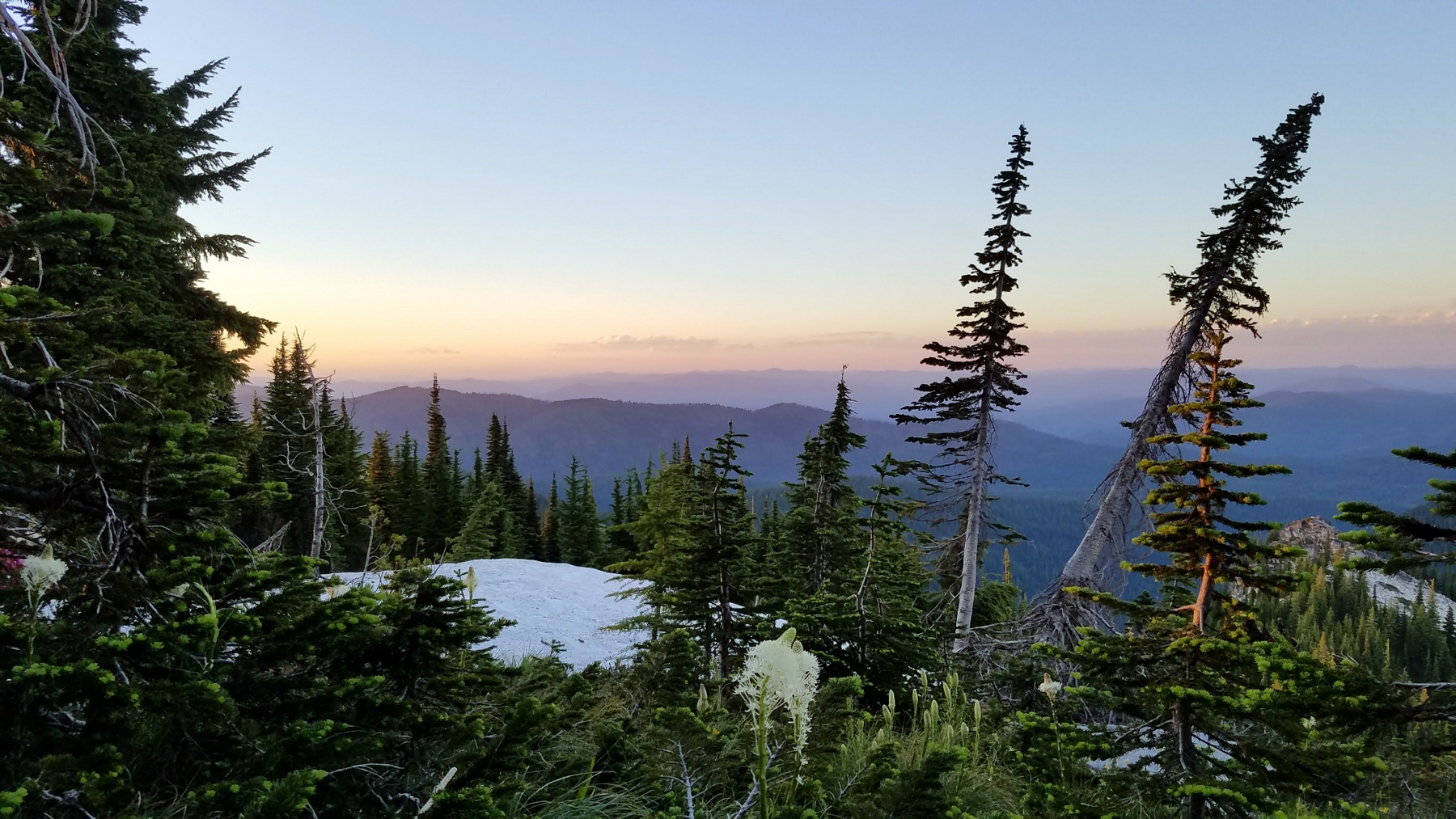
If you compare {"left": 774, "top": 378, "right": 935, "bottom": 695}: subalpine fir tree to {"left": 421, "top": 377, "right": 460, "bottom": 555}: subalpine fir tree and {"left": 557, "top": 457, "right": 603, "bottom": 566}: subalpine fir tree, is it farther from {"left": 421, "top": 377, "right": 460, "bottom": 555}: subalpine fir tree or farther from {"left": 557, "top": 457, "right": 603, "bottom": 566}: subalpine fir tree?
{"left": 421, "top": 377, "right": 460, "bottom": 555}: subalpine fir tree

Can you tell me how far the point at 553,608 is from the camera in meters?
19.8

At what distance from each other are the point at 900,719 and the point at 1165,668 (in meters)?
5.22

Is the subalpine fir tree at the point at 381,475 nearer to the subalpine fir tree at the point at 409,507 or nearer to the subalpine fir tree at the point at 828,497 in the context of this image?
the subalpine fir tree at the point at 409,507

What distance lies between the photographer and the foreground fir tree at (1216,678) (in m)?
3.52

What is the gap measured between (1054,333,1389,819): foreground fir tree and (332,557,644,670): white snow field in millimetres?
10396

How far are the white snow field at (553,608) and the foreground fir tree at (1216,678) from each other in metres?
10.4

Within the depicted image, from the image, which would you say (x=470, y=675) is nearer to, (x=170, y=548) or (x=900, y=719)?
(x=170, y=548)

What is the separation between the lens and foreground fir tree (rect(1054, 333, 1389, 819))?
3523 mm

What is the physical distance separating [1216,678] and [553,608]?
18199 mm

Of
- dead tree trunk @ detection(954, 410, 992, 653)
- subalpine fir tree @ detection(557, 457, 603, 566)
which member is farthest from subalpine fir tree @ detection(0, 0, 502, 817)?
subalpine fir tree @ detection(557, 457, 603, 566)

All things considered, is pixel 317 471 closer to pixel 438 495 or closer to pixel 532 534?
pixel 438 495

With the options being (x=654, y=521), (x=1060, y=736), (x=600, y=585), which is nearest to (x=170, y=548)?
(x=1060, y=736)

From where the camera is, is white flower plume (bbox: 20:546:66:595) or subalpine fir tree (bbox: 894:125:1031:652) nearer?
white flower plume (bbox: 20:546:66:595)

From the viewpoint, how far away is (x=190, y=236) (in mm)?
14188
